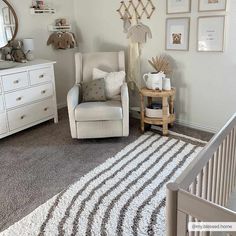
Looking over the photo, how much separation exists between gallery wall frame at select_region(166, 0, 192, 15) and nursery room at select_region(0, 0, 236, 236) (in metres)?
0.01

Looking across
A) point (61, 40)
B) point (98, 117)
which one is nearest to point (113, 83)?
point (98, 117)

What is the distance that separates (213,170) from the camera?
4.49 feet

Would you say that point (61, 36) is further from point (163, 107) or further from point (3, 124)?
point (163, 107)

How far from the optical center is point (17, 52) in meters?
3.59

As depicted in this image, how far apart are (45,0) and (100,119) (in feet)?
6.80

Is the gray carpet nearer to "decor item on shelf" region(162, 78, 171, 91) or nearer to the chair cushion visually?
the chair cushion

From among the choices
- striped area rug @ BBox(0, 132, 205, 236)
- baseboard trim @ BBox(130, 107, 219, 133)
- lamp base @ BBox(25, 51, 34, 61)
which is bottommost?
striped area rug @ BBox(0, 132, 205, 236)

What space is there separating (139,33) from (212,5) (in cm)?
98

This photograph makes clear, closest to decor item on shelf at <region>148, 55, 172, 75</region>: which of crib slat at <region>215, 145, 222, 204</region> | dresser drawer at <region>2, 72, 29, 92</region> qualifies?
dresser drawer at <region>2, 72, 29, 92</region>

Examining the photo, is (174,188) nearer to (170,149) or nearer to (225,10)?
(170,149)

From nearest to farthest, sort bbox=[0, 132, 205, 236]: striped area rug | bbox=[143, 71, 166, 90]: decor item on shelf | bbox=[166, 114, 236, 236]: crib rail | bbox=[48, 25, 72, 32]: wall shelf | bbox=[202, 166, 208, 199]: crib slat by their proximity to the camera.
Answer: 1. bbox=[166, 114, 236, 236]: crib rail
2. bbox=[202, 166, 208, 199]: crib slat
3. bbox=[0, 132, 205, 236]: striped area rug
4. bbox=[143, 71, 166, 90]: decor item on shelf
5. bbox=[48, 25, 72, 32]: wall shelf

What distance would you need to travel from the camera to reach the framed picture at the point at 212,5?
2979 mm

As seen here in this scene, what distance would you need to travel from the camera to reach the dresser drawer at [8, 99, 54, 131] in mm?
3330

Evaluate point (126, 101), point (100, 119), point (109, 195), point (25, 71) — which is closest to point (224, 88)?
point (126, 101)
